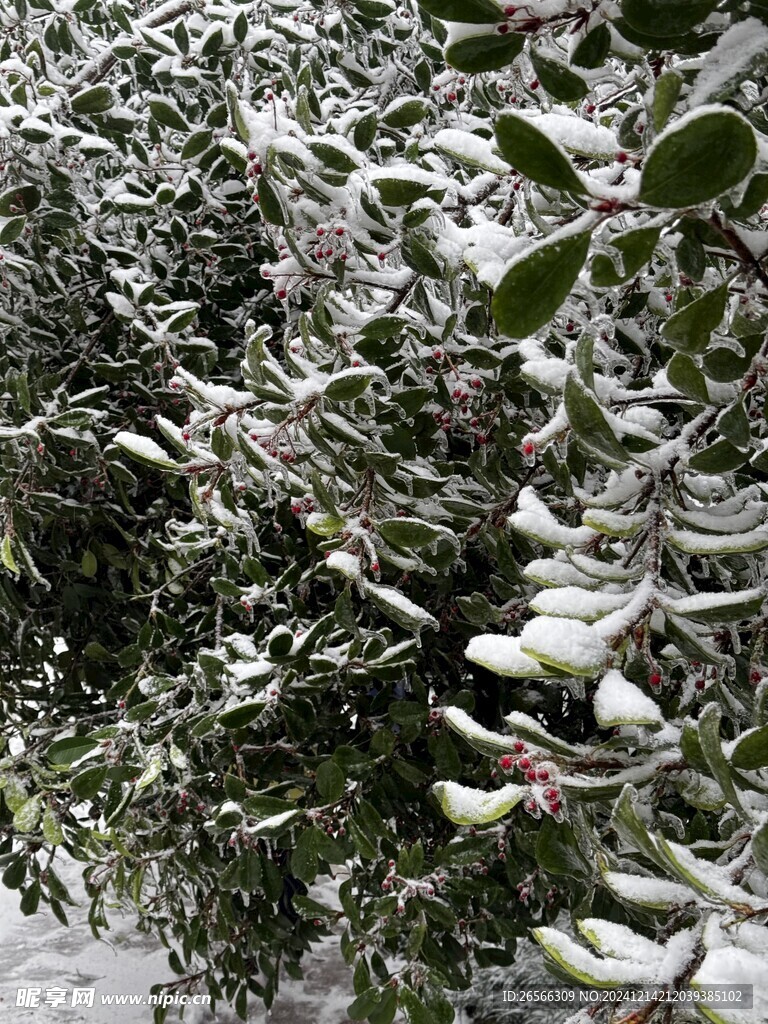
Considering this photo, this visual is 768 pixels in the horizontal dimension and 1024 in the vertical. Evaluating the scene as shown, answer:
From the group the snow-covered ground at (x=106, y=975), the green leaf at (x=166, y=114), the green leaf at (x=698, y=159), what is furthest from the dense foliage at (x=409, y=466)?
the snow-covered ground at (x=106, y=975)

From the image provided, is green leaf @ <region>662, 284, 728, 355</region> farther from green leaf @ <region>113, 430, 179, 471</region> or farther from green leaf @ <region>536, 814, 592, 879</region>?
green leaf @ <region>113, 430, 179, 471</region>

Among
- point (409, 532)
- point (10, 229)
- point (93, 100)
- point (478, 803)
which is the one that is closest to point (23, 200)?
point (10, 229)

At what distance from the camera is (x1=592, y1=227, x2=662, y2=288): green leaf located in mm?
582

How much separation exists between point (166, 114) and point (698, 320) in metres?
1.74

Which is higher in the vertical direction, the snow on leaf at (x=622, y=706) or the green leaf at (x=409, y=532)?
the snow on leaf at (x=622, y=706)

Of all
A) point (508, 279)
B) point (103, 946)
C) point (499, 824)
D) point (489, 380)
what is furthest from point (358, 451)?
point (103, 946)

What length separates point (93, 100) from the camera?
74.5 inches

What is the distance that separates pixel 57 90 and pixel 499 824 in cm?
202

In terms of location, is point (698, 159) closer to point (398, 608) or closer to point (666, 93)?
point (666, 93)

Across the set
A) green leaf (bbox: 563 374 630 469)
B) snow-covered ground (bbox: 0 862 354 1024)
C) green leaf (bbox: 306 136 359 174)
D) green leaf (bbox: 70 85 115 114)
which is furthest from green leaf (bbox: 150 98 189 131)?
snow-covered ground (bbox: 0 862 354 1024)

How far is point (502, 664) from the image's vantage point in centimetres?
80

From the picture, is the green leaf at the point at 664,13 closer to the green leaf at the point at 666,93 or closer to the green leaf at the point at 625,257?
the green leaf at the point at 666,93

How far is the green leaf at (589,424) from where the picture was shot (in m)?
0.79

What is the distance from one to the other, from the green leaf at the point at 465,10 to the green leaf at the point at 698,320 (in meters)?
0.29
